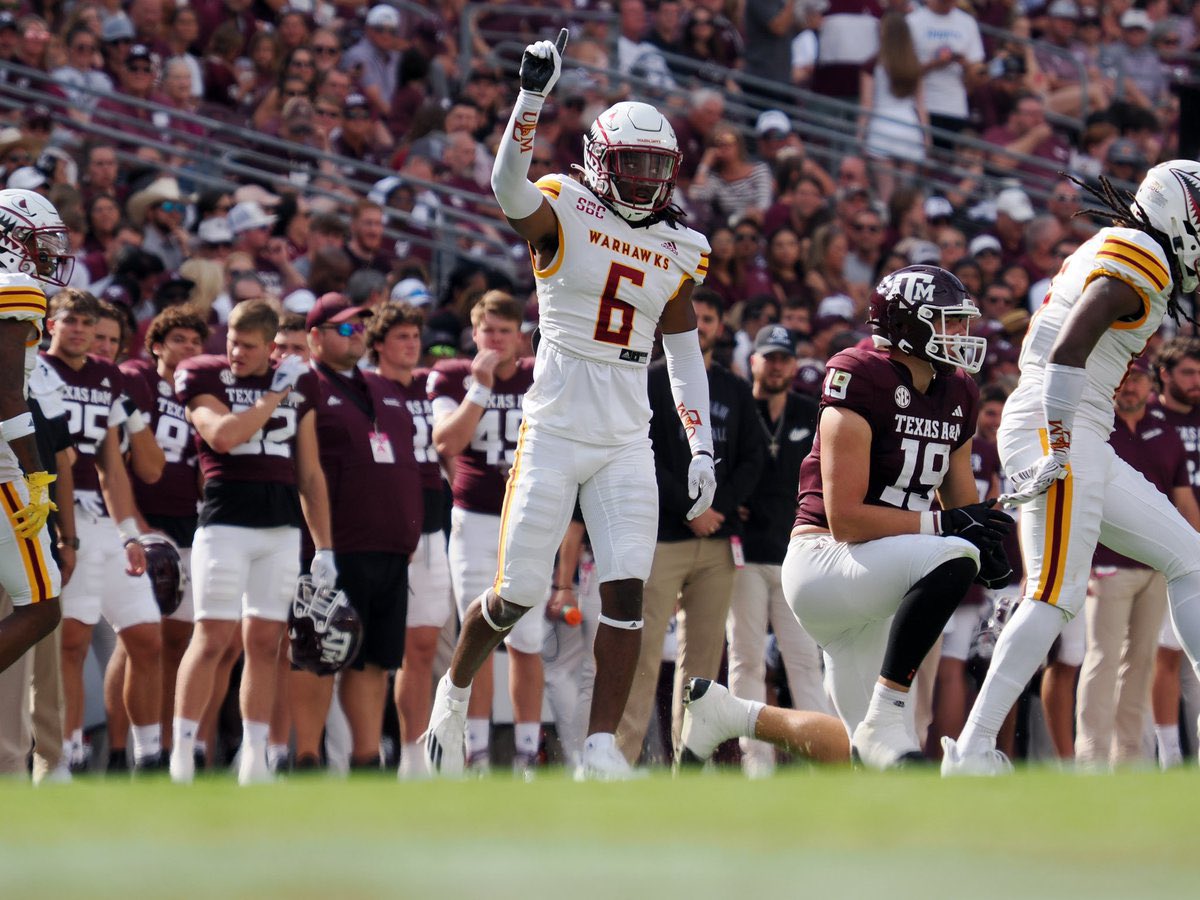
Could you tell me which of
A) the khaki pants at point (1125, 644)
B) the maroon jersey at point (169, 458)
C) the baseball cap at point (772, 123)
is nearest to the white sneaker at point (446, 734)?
the maroon jersey at point (169, 458)

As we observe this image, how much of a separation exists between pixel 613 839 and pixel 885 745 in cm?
254

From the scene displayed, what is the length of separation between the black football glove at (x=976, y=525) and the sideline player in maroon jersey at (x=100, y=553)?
3.55m

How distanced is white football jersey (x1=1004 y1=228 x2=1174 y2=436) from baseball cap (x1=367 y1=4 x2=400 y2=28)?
8.89m

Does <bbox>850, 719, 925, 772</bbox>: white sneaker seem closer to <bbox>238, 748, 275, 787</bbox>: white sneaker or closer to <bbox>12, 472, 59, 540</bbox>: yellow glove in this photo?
<bbox>238, 748, 275, 787</bbox>: white sneaker

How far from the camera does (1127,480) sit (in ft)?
22.9

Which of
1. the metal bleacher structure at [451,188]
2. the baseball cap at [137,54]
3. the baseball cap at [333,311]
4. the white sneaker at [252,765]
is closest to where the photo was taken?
the white sneaker at [252,765]

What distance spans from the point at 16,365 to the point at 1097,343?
377cm

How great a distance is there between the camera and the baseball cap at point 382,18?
589 inches

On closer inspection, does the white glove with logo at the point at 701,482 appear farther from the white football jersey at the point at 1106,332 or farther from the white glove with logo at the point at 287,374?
the white glove with logo at the point at 287,374

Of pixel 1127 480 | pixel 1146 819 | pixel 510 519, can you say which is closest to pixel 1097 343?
pixel 1127 480

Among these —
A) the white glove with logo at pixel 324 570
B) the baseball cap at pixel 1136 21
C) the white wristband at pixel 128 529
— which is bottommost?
the white glove with logo at pixel 324 570

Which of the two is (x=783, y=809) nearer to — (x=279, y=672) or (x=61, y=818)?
(x=61, y=818)

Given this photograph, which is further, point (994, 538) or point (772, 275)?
point (772, 275)

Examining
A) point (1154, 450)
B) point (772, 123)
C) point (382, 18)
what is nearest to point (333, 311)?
point (1154, 450)
